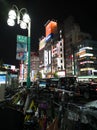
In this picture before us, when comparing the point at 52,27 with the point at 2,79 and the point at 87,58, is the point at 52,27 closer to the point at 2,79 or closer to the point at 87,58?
the point at 87,58

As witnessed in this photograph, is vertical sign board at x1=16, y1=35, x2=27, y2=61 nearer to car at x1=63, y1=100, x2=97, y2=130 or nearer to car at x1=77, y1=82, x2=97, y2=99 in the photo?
car at x1=63, y1=100, x2=97, y2=130

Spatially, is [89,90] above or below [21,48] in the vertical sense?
below

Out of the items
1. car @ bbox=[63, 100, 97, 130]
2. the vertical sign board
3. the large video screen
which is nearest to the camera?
car @ bbox=[63, 100, 97, 130]

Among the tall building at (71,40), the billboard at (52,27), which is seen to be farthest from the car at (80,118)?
the billboard at (52,27)

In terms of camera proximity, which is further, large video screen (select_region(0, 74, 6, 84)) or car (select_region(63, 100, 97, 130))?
large video screen (select_region(0, 74, 6, 84))

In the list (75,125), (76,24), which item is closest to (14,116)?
(75,125)

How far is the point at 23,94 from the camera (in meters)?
6.62

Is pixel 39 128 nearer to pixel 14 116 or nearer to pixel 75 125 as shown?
pixel 14 116

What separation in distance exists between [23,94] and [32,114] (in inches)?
69.6

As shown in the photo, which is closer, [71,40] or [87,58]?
[87,58]

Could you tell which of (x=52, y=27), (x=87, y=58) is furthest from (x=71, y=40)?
(x=52, y=27)

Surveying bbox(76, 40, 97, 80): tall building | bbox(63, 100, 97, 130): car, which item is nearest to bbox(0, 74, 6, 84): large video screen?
bbox(63, 100, 97, 130): car

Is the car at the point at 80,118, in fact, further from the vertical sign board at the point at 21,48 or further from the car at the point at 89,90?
the car at the point at 89,90

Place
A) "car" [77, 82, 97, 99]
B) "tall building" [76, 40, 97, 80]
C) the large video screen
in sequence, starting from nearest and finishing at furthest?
the large video screen
"car" [77, 82, 97, 99]
"tall building" [76, 40, 97, 80]
